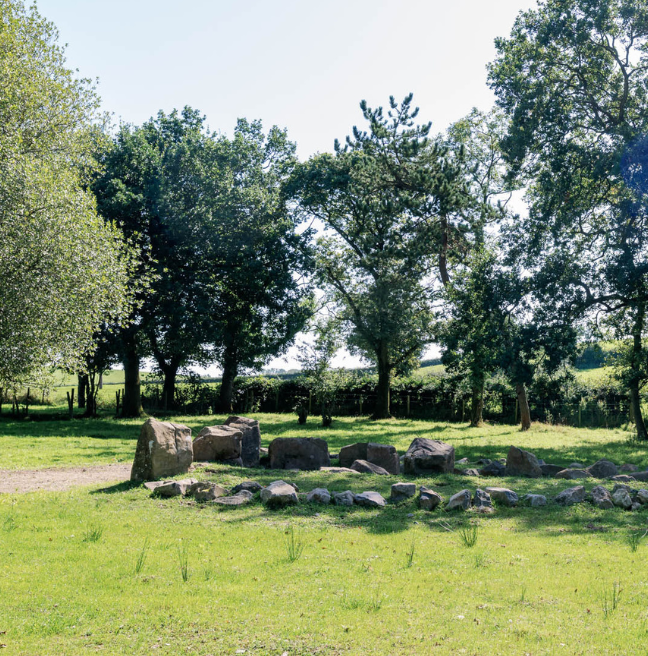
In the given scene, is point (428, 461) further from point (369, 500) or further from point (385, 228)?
point (385, 228)

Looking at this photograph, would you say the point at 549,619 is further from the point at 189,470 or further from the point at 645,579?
the point at 189,470

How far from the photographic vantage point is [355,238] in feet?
116

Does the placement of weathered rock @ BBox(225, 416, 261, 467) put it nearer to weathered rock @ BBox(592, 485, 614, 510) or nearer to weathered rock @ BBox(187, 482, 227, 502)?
weathered rock @ BBox(187, 482, 227, 502)

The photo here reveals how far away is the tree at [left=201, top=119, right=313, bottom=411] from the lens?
3141cm

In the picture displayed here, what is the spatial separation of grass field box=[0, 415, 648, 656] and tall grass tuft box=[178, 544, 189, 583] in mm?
36

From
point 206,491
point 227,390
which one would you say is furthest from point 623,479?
point 227,390

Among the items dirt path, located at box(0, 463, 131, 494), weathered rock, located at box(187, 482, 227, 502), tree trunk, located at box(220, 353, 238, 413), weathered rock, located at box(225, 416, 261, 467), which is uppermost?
tree trunk, located at box(220, 353, 238, 413)

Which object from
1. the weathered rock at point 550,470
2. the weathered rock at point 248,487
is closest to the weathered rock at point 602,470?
the weathered rock at point 550,470

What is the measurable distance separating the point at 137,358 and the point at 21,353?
16.0 m

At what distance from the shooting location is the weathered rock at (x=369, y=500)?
1084cm

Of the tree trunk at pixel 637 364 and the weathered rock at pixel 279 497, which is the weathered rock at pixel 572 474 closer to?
the weathered rock at pixel 279 497

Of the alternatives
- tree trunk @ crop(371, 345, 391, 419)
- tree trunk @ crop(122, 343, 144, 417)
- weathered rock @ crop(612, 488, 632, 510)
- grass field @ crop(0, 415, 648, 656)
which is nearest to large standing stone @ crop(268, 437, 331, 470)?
grass field @ crop(0, 415, 648, 656)

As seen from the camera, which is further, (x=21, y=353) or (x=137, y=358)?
(x=137, y=358)

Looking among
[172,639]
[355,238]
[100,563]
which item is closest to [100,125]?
[355,238]
